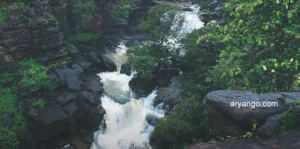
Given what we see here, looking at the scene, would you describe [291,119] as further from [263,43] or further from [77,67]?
[77,67]

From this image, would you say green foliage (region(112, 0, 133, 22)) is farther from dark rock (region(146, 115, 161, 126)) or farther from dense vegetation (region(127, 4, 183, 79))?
dark rock (region(146, 115, 161, 126))

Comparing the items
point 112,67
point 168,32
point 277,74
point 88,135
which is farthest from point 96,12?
point 277,74

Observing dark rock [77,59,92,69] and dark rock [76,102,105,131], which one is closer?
dark rock [76,102,105,131]

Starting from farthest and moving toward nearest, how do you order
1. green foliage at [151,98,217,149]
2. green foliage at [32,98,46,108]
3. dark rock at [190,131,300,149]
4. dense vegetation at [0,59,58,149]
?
green foliage at [32,98,46,108] < dense vegetation at [0,59,58,149] < green foliage at [151,98,217,149] < dark rock at [190,131,300,149]

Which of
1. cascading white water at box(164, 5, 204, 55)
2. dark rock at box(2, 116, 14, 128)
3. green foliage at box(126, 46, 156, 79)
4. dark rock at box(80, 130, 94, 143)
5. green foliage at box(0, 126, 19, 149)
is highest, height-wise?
cascading white water at box(164, 5, 204, 55)

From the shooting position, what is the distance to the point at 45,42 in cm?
2700

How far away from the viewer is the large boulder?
54.7 feet

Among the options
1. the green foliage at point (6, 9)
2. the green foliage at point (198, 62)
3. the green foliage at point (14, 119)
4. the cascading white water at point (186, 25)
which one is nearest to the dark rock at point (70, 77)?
the green foliage at point (14, 119)

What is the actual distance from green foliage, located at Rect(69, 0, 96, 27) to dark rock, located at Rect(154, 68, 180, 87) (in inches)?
470

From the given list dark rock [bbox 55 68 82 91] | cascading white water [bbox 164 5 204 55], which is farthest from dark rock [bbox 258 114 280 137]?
cascading white water [bbox 164 5 204 55]

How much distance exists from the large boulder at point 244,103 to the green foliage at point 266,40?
5233 millimetres

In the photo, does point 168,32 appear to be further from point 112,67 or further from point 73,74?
point 73,74

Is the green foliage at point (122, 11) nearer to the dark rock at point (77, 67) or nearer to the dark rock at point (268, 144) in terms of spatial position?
the dark rock at point (77, 67)

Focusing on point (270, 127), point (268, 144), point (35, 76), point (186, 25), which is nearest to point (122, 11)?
point (186, 25)
